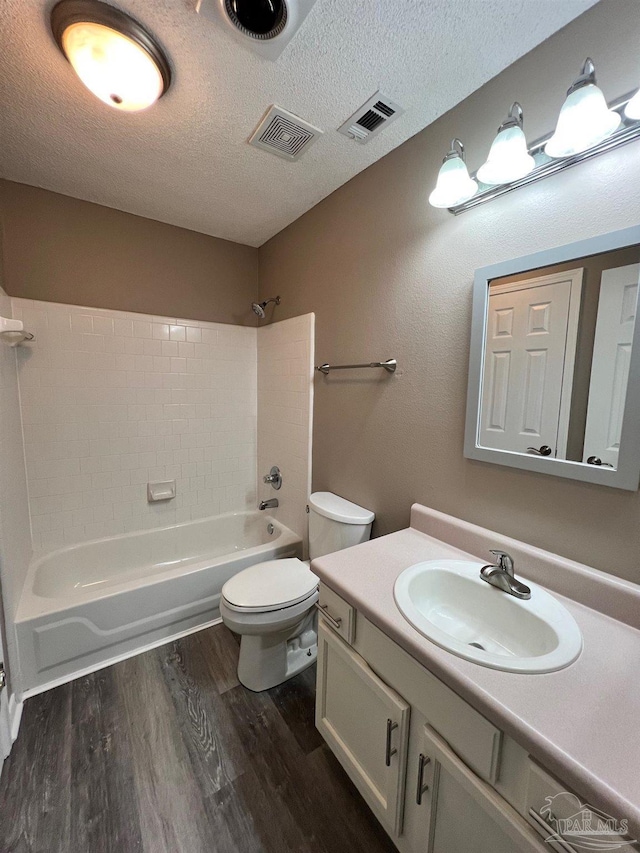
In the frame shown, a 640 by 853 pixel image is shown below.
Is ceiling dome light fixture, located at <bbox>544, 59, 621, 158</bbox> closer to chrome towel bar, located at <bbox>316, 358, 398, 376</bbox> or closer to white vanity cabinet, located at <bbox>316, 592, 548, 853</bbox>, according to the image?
chrome towel bar, located at <bbox>316, 358, 398, 376</bbox>

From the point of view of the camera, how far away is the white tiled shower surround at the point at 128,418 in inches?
77.7

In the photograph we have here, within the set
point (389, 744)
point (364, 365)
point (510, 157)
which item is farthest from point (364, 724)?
point (510, 157)

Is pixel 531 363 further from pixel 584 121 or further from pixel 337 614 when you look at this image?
pixel 337 614

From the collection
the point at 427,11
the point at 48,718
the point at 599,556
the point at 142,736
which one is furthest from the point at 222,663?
the point at 427,11

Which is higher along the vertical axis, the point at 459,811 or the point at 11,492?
the point at 11,492

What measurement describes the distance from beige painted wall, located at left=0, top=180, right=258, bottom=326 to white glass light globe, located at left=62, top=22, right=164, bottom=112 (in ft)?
3.61

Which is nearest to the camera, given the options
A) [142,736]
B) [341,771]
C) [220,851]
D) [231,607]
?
[220,851]

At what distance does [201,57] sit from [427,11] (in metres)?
0.69

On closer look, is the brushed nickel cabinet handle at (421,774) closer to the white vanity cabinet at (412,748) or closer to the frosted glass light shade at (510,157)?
the white vanity cabinet at (412,748)

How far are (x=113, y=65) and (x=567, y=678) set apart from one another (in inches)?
80.4

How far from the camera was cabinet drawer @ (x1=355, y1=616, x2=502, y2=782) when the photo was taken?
0.67 metres

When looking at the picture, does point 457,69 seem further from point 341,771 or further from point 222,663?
point 222,663

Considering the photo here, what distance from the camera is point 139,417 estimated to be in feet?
7.46

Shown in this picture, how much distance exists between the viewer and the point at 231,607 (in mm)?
1472
